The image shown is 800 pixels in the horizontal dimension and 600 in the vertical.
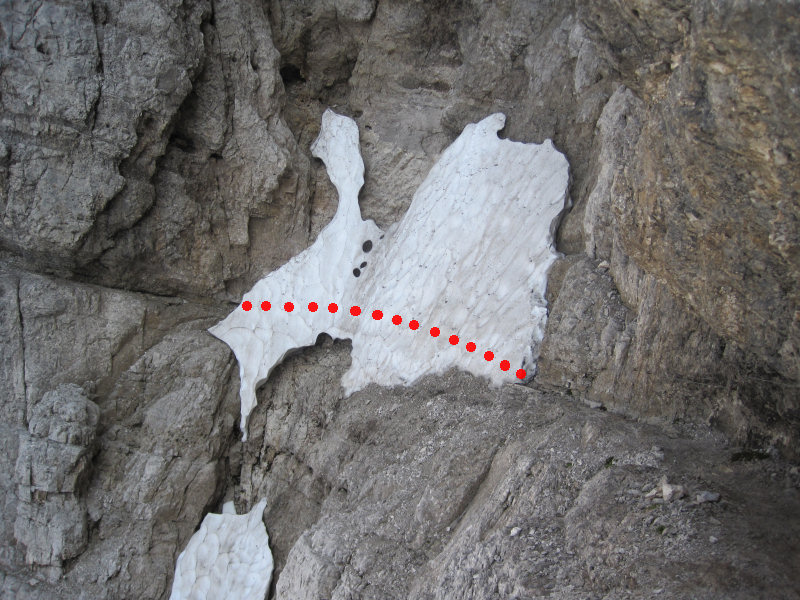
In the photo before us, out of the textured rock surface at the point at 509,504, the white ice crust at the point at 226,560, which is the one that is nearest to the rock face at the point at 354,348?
the textured rock surface at the point at 509,504

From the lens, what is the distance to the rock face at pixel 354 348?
3.81 metres

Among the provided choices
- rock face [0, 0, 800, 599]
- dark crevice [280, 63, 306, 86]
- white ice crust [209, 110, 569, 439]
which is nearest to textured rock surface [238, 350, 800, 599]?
rock face [0, 0, 800, 599]

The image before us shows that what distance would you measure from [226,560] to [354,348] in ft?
7.88

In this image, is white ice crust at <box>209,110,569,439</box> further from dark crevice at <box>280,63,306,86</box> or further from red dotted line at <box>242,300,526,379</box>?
dark crevice at <box>280,63,306,86</box>

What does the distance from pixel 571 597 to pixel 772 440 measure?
1568 mm

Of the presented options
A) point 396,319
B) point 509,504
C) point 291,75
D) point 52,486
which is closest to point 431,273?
point 396,319

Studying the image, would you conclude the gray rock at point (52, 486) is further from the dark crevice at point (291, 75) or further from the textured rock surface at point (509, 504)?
the dark crevice at point (291, 75)

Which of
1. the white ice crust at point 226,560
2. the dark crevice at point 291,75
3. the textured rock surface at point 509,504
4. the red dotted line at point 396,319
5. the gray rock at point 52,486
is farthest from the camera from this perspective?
the dark crevice at point 291,75

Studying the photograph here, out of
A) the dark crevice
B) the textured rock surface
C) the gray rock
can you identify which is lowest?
the gray rock

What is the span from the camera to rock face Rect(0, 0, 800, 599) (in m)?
3.81

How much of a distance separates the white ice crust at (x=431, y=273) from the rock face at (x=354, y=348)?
19 cm

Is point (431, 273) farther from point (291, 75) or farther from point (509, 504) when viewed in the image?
point (291, 75)

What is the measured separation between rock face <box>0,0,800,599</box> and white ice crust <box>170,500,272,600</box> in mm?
189

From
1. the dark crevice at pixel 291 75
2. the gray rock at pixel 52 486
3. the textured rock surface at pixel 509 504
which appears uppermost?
the dark crevice at pixel 291 75
